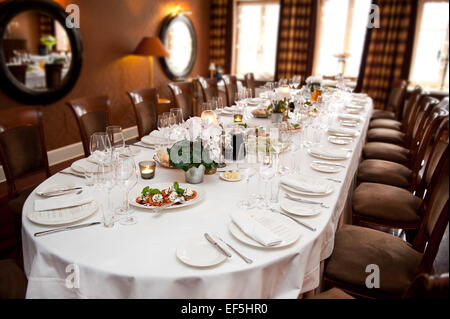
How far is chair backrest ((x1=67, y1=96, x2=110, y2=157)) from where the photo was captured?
2.45 metres

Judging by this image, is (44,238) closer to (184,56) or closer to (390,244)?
(390,244)

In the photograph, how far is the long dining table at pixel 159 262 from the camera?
41.2 inches

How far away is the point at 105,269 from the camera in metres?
1.05

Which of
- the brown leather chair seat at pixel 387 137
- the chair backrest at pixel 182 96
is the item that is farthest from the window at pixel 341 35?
the chair backrest at pixel 182 96

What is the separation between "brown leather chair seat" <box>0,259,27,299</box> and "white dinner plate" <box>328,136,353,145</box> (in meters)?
2.02

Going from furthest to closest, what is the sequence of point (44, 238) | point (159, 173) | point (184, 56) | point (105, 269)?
point (184, 56), point (159, 173), point (44, 238), point (105, 269)

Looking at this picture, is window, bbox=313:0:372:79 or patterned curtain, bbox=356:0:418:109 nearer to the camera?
patterned curtain, bbox=356:0:418:109

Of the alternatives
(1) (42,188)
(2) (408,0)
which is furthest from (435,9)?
(1) (42,188)

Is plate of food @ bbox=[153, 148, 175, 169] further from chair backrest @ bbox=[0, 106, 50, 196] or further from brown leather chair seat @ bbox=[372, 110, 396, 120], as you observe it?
brown leather chair seat @ bbox=[372, 110, 396, 120]

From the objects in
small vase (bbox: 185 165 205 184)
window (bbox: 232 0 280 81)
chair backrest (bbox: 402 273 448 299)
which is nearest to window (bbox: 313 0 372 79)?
window (bbox: 232 0 280 81)

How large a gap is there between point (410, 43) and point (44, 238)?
663 centimetres

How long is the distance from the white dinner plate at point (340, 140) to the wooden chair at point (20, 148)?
195cm

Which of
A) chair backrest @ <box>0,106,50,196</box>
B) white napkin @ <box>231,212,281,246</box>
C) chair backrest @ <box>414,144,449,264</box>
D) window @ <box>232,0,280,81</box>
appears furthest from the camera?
window @ <box>232,0,280,81</box>

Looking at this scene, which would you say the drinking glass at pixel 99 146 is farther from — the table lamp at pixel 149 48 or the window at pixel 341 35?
the window at pixel 341 35
